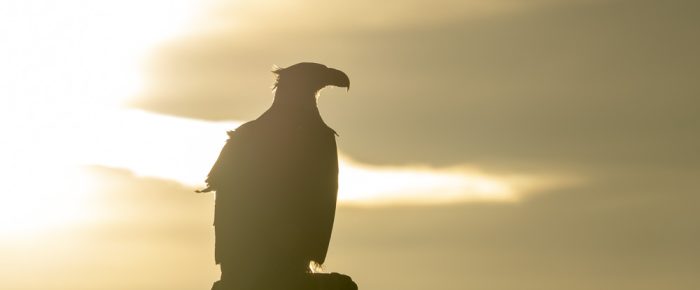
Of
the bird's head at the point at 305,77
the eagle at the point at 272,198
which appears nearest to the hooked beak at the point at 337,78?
the bird's head at the point at 305,77

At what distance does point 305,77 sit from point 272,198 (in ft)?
7.29

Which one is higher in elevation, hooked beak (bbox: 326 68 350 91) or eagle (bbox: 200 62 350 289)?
hooked beak (bbox: 326 68 350 91)

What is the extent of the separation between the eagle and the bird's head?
26.9 inches

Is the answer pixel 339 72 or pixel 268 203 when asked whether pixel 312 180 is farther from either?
pixel 339 72

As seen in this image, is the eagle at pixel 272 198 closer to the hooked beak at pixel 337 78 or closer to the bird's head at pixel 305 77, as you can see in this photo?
the bird's head at pixel 305 77

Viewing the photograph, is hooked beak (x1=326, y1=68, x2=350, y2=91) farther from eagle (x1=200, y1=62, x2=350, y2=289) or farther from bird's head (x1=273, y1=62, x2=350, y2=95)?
eagle (x1=200, y1=62, x2=350, y2=289)

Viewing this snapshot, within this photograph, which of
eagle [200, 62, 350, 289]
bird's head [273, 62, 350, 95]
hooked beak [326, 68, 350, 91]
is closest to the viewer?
eagle [200, 62, 350, 289]

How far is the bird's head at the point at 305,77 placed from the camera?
556 inches

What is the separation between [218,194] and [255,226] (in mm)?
826

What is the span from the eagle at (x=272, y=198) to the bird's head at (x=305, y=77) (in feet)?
2.24

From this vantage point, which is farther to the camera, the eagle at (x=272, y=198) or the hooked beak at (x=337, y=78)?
the hooked beak at (x=337, y=78)

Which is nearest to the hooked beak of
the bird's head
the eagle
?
the bird's head

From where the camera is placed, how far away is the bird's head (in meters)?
14.1

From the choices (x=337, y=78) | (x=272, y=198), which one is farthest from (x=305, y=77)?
(x=272, y=198)
